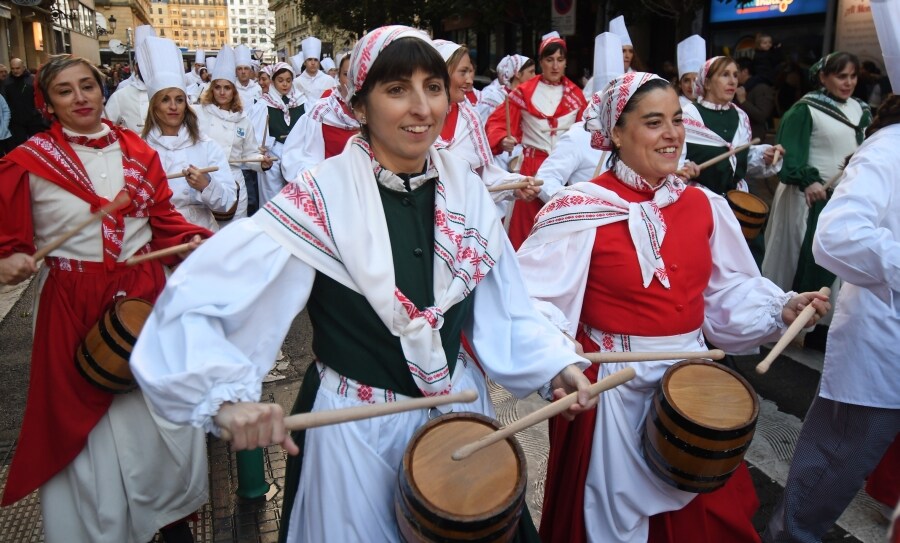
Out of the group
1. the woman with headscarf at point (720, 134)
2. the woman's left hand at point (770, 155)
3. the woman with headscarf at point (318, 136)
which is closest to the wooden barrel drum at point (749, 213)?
the woman with headscarf at point (720, 134)

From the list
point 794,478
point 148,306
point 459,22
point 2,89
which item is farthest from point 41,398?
point 459,22

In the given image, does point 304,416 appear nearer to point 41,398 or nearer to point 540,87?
point 41,398

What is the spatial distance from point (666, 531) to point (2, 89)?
17183mm

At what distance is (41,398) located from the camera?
3.35 m

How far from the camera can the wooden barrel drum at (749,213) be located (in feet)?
16.8

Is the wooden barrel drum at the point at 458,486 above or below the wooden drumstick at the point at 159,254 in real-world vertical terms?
below

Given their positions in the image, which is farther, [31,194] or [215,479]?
[215,479]

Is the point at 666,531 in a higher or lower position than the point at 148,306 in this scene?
lower

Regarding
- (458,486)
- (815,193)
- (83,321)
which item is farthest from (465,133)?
(458,486)

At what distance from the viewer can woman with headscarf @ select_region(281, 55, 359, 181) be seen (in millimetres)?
6332

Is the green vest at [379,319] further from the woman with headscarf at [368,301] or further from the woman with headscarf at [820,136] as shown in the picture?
the woman with headscarf at [820,136]

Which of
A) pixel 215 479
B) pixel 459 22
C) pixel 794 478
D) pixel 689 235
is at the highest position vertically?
pixel 459 22

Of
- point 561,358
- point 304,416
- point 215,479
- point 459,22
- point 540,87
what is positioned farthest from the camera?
point 459,22

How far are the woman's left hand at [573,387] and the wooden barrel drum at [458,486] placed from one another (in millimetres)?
231
